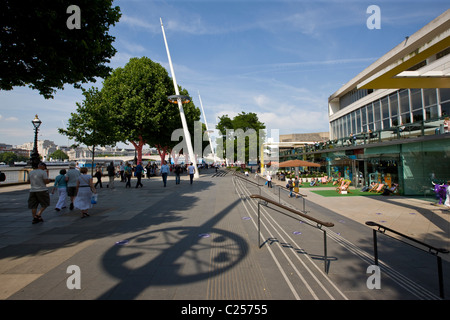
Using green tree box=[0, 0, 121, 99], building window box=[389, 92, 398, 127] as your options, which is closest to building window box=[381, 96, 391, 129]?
building window box=[389, 92, 398, 127]

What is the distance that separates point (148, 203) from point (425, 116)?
59.9 feet

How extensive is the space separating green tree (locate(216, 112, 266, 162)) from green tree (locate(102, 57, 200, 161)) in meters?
20.2

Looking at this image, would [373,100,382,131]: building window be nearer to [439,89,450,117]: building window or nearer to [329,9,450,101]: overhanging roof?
[329,9,450,101]: overhanging roof

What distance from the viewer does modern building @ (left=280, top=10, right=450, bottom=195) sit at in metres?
8.34

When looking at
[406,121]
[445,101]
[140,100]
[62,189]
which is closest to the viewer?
[62,189]

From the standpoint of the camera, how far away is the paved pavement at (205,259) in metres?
3.45

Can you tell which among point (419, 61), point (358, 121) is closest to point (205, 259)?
point (419, 61)

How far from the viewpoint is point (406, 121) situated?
661 inches

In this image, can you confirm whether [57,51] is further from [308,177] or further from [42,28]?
[308,177]

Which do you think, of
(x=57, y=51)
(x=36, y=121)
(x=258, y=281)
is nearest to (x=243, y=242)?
(x=258, y=281)

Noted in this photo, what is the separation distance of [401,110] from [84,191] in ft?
69.9

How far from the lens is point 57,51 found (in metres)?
7.60

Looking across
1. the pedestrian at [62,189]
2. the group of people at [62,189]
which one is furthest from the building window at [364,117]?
the pedestrian at [62,189]

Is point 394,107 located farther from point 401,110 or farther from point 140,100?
point 140,100
